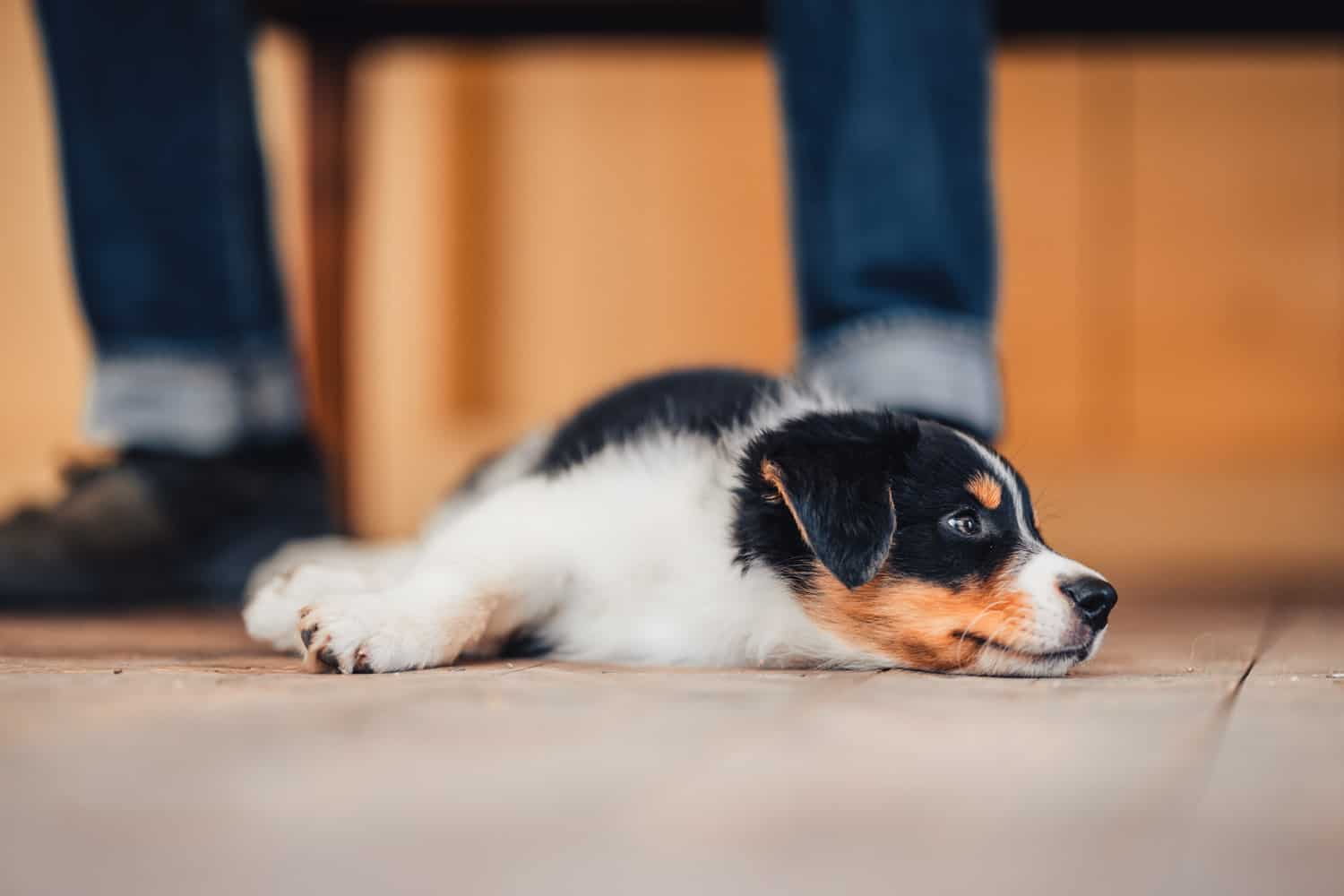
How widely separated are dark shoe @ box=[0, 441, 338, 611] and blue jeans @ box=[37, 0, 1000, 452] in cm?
8

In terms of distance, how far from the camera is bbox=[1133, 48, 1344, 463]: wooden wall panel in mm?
3156

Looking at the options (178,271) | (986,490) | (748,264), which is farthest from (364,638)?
(748,264)

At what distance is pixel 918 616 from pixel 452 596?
418 mm

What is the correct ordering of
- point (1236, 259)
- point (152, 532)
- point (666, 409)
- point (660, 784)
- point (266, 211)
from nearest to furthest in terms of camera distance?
point (660, 784) → point (666, 409) → point (152, 532) → point (266, 211) → point (1236, 259)

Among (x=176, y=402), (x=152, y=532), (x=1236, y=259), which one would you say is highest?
(x=176, y=402)

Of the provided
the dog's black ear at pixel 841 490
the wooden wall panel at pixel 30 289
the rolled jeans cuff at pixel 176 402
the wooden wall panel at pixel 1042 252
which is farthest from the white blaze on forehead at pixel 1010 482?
the wooden wall panel at pixel 30 289

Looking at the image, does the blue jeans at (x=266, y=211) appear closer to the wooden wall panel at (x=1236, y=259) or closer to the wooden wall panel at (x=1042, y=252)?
the wooden wall panel at (x=1042, y=252)

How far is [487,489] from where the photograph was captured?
5.98 feet

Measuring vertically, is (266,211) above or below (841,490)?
above

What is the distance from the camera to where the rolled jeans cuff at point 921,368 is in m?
1.50

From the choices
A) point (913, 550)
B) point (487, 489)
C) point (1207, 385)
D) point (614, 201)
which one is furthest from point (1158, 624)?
point (614, 201)

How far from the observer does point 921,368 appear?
1500 millimetres

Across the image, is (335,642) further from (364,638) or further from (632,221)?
(632,221)

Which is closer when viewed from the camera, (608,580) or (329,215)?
(608,580)
